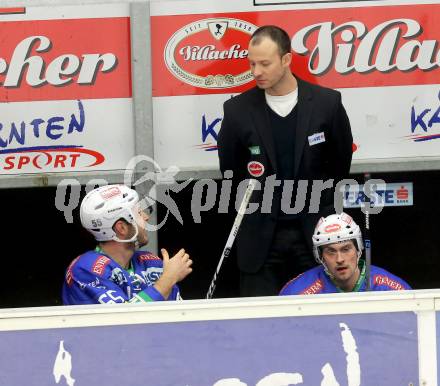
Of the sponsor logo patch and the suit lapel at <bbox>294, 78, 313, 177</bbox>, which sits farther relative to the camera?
the suit lapel at <bbox>294, 78, 313, 177</bbox>

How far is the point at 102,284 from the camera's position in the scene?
540 centimetres

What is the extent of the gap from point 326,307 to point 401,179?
337 cm

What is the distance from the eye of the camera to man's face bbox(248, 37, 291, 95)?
20.2 feet

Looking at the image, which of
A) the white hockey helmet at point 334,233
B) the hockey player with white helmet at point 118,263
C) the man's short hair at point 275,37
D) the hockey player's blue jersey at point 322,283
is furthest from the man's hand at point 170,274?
the man's short hair at point 275,37

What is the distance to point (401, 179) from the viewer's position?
7867mm

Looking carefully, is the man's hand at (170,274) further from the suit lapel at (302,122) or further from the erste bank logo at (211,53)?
the erste bank logo at (211,53)

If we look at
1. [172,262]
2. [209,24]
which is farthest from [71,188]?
[172,262]

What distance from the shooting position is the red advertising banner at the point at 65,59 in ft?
22.0

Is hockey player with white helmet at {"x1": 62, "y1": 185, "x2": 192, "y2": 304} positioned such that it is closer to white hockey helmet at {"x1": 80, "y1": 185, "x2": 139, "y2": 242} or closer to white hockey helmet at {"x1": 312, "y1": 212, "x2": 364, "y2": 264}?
white hockey helmet at {"x1": 80, "y1": 185, "x2": 139, "y2": 242}

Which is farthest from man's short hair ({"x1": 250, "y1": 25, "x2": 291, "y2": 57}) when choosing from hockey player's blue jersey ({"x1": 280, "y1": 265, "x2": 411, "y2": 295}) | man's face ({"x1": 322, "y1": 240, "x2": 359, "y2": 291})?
hockey player's blue jersey ({"x1": 280, "y1": 265, "x2": 411, "y2": 295})

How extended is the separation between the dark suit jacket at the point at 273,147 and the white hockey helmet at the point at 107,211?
0.83 m

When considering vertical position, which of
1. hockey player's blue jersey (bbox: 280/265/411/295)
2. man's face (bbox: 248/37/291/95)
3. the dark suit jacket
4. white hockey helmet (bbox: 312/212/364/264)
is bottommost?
hockey player's blue jersey (bbox: 280/265/411/295)

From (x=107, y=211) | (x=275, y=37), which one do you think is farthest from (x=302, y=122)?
(x=107, y=211)

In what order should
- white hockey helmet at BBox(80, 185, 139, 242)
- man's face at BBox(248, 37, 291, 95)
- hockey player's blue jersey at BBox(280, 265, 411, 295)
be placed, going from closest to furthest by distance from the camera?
1. white hockey helmet at BBox(80, 185, 139, 242)
2. hockey player's blue jersey at BBox(280, 265, 411, 295)
3. man's face at BBox(248, 37, 291, 95)
